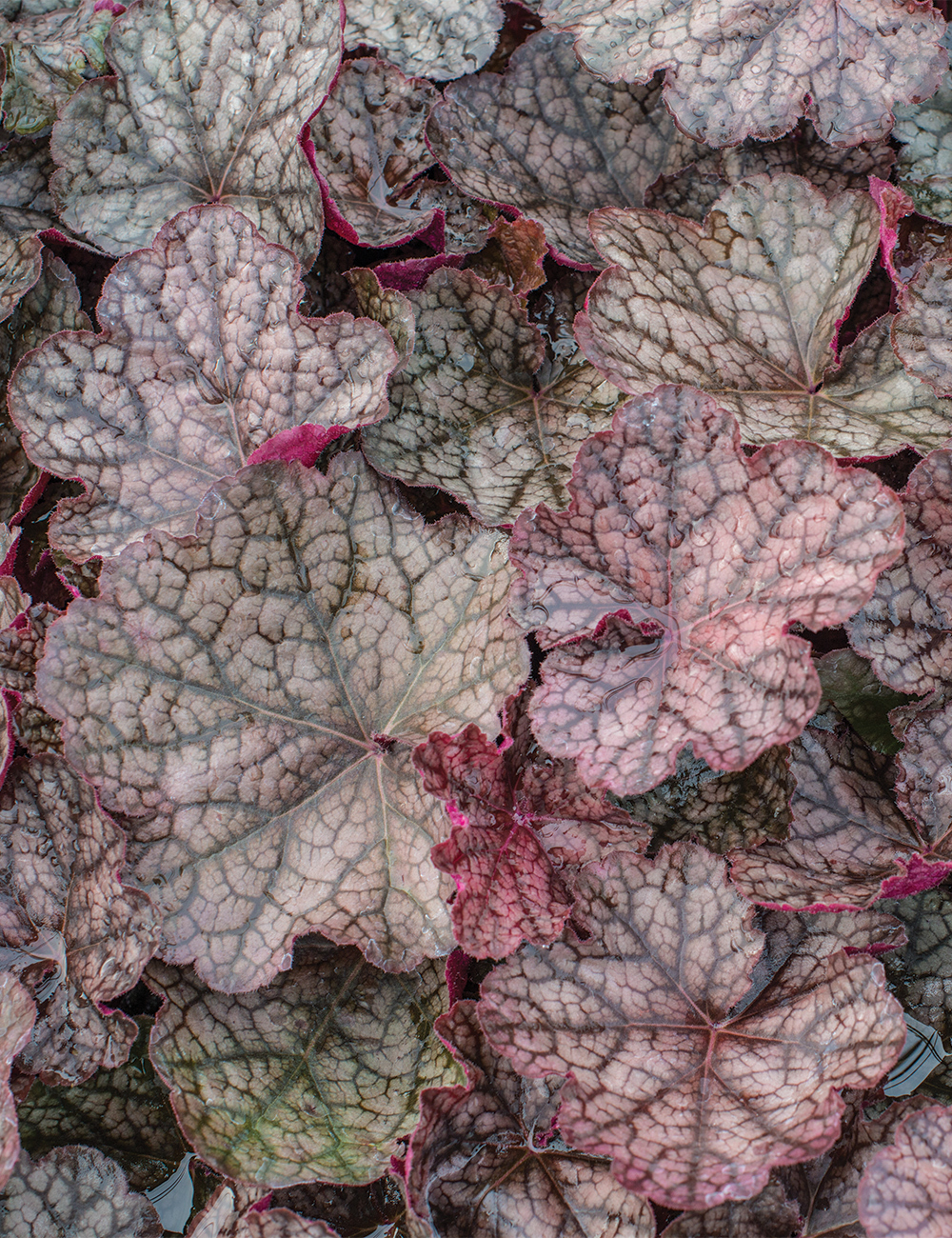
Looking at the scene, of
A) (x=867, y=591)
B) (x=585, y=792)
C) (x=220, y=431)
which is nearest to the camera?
(x=867, y=591)

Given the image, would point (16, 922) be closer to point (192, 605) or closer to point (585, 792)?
point (192, 605)

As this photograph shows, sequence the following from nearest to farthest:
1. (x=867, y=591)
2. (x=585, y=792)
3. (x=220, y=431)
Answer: (x=867, y=591) < (x=585, y=792) < (x=220, y=431)

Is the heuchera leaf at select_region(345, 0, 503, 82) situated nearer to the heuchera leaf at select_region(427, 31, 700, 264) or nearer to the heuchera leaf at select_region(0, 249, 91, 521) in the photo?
the heuchera leaf at select_region(427, 31, 700, 264)

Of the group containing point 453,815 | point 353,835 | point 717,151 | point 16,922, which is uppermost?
point 717,151

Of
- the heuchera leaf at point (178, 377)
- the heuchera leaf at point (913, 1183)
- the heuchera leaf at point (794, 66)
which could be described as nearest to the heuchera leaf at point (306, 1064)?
the heuchera leaf at point (913, 1183)

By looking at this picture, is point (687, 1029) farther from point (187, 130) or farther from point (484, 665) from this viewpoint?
point (187, 130)

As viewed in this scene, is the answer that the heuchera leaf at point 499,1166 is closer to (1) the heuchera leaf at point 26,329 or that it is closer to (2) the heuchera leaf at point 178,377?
(2) the heuchera leaf at point 178,377

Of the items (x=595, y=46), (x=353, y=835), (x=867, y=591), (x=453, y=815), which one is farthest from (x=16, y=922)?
(x=595, y=46)

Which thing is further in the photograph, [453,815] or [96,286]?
[96,286]
